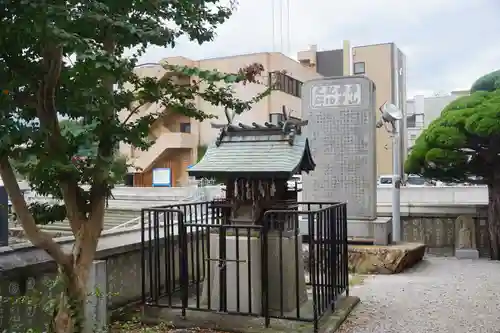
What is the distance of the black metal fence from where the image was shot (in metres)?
5.48

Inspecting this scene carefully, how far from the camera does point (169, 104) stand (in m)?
4.20

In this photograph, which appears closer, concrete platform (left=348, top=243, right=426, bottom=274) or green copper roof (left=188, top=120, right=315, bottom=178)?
green copper roof (left=188, top=120, right=315, bottom=178)

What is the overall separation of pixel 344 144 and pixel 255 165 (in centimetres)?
533

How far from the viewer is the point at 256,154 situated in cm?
593

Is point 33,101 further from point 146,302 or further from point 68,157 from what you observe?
point 146,302

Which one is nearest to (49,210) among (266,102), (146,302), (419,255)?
(146,302)

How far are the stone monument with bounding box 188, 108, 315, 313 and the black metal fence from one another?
12mm

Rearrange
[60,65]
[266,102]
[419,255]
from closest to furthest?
[60,65]
[419,255]
[266,102]

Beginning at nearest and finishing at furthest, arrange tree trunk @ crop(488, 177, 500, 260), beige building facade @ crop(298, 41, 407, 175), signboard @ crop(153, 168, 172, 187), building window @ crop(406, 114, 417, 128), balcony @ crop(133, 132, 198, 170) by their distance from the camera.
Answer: tree trunk @ crop(488, 177, 500, 260)
balcony @ crop(133, 132, 198, 170)
signboard @ crop(153, 168, 172, 187)
beige building facade @ crop(298, 41, 407, 175)
building window @ crop(406, 114, 417, 128)

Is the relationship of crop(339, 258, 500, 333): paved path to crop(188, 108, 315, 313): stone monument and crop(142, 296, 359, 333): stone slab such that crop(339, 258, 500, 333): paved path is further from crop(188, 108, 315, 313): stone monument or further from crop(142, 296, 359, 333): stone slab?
crop(188, 108, 315, 313): stone monument

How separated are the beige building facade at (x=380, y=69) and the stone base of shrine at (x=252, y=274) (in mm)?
24034

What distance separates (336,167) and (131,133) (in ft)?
24.0

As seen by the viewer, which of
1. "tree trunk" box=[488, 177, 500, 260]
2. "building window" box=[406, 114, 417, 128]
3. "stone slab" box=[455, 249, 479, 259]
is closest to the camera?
"tree trunk" box=[488, 177, 500, 260]

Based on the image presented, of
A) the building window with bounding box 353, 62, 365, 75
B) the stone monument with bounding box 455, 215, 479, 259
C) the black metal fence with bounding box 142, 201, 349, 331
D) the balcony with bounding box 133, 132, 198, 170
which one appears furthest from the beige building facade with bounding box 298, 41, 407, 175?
the black metal fence with bounding box 142, 201, 349, 331
